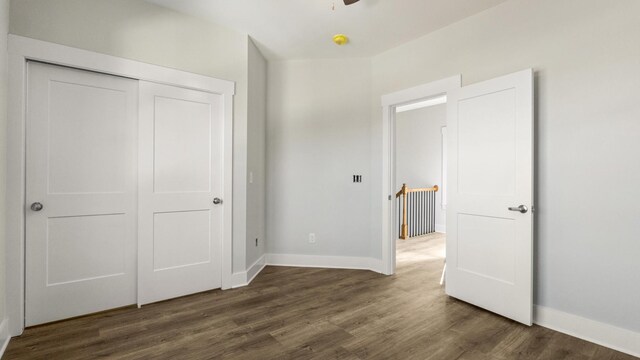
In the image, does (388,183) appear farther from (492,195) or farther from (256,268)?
(256,268)

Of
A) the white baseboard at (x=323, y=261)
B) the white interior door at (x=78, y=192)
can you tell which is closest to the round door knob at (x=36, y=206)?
the white interior door at (x=78, y=192)

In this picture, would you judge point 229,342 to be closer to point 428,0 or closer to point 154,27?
point 154,27

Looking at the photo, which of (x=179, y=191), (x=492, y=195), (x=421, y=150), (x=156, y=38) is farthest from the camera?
(x=421, y=150)

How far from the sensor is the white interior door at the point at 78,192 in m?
2.17

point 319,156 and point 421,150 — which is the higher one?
point 421,150

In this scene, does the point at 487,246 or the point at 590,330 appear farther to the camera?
the point at 487,246

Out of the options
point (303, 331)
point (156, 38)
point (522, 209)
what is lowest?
point (303, 331)

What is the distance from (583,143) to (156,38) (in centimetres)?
352

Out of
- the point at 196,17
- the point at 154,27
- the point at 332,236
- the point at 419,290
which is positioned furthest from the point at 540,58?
the point at 154,27

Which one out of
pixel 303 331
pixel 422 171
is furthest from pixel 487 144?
pixel 422 171

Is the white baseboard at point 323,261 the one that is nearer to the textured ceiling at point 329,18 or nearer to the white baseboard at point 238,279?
the white baseboard at point 238,279

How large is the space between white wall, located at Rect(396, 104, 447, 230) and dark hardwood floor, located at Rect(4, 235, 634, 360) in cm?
382

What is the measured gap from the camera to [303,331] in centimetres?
215

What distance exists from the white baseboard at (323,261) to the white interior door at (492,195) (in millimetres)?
1117
